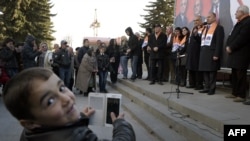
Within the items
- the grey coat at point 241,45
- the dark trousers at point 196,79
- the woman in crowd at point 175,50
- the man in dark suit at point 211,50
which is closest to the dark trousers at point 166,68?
the woman in crowd at point 175,50

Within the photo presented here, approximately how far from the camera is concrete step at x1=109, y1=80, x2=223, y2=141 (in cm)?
532

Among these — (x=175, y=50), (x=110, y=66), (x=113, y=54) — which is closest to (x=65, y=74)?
(x=110, y=66)

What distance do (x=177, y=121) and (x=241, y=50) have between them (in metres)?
2.23

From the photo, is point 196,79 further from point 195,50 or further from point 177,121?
point 177,121

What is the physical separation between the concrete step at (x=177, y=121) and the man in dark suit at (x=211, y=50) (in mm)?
1441

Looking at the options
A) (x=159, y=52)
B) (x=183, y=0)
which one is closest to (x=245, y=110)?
(x=159, y=52)

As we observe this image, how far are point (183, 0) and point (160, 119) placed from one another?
623cm

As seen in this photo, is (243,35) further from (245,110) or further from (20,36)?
(20,36)

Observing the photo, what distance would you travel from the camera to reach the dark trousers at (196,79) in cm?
949

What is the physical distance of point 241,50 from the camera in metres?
7.15

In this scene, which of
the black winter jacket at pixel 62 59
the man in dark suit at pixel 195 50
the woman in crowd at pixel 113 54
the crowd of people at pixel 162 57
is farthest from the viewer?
the woman in crowd at pixel 113 54

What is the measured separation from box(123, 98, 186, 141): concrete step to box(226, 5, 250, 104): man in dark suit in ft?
6.28

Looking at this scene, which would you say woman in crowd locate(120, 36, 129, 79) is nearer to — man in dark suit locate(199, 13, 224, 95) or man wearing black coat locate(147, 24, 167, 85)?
man wearing black coat locate(147, 24, 167, 85)

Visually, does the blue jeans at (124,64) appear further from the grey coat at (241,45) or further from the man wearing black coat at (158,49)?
the grey coat at (241,45)
